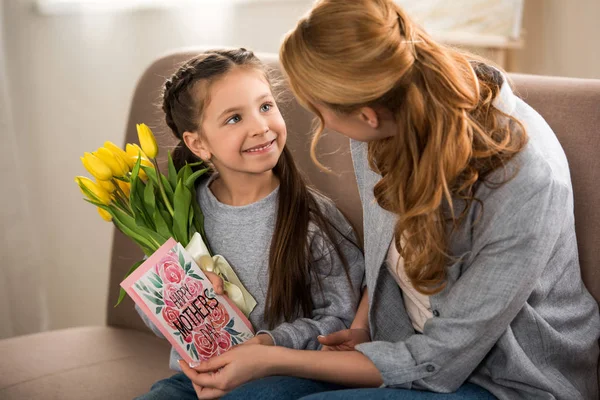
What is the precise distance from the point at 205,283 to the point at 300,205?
0.24 m

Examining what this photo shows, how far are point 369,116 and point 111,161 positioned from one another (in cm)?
53

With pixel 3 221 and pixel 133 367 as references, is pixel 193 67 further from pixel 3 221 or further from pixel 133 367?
pixel 3 221

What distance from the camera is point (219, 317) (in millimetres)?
1283

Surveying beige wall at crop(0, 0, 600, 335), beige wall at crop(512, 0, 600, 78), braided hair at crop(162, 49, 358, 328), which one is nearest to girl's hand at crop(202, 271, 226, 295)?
braided hair at crop(162, 49, 358, 328)

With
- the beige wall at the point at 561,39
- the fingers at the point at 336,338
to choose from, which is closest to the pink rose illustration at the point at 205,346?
the fingers at the point at 336,338

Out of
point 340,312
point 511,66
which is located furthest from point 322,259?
point 511,66

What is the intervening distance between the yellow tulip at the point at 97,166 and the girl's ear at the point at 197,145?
0.17 metres

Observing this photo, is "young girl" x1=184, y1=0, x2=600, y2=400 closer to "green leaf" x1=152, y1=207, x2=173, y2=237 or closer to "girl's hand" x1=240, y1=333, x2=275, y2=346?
"girl's hand" x1=240, y1=333, x2=275, y2=346

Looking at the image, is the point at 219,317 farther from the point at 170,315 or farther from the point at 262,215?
the point at 262,215

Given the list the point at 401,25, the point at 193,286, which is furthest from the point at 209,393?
the point at 401,25

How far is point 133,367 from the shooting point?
4.98ft

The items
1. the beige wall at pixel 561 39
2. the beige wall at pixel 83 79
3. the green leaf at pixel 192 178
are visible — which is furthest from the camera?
the beige wall at pixel 83 79

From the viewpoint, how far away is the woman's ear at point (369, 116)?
3.19ft

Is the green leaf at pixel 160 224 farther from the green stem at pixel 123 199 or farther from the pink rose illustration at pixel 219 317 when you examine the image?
the pink rose illustration at pixel 219 317
